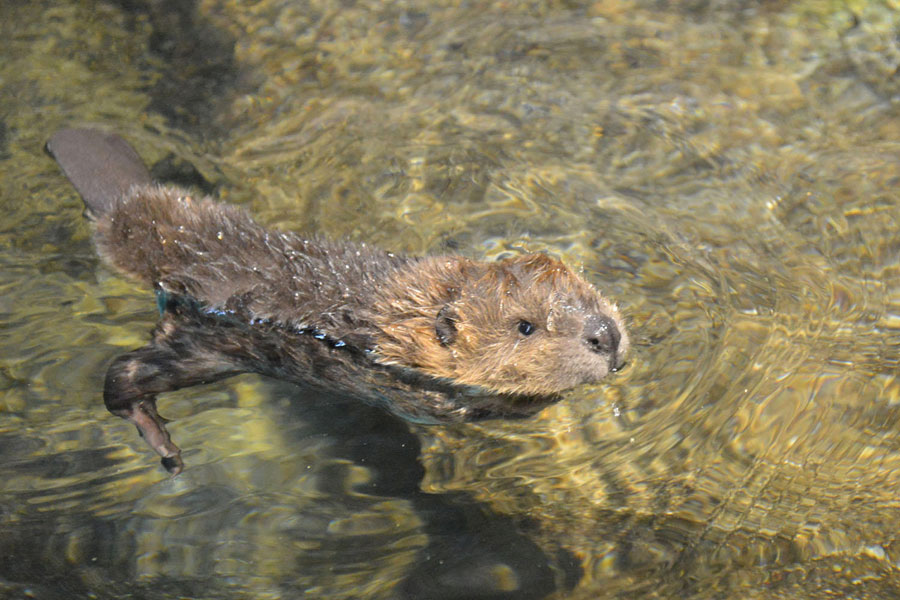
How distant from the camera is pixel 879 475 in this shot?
149 inches

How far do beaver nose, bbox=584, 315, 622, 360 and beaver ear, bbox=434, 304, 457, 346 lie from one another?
0.56 m

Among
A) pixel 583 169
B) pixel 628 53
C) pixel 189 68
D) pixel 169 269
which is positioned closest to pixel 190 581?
pixel 169 269

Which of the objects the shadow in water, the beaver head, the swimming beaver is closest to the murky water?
the shadow in water

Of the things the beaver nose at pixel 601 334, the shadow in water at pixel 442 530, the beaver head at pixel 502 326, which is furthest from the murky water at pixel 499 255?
the beaver nose at pixel 601 334

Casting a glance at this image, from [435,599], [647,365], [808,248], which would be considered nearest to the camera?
[435,599]

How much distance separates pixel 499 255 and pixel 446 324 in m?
1.24

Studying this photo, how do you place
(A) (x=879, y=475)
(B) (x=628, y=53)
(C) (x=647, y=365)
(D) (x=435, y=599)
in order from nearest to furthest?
(D) (x=435, y=599) → (A) (x=879, y=475) → (C) (x=647, y=365) → (B) (x=628, y=53)

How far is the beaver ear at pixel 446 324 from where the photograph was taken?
3814 millimetres

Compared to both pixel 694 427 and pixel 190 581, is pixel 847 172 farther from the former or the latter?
pixel 190 581

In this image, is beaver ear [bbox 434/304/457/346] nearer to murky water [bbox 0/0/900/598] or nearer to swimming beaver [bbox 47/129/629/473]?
swimming beaver [bbox 47/129/629/473]

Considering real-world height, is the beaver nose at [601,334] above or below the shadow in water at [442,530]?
above

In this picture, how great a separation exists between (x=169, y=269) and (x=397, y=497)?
156 centimetres

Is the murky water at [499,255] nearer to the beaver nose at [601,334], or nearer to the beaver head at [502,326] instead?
the beaver head at [502,326]

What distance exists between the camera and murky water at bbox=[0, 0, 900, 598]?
143 inches
